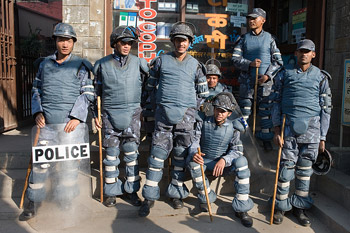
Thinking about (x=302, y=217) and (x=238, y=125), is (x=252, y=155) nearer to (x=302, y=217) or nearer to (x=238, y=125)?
(x=238, y=125)

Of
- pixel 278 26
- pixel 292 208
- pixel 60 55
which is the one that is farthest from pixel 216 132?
Result: pixel 278 26

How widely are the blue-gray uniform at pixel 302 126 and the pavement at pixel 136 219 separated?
0.96ft

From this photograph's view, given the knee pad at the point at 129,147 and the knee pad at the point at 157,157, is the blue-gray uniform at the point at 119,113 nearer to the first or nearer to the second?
the knee pad at the point at 129,147

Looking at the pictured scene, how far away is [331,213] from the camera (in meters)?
3.88

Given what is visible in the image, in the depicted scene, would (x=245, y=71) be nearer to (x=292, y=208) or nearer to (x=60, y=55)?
(x=292, y=208)

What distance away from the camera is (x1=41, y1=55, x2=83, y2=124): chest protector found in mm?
3871

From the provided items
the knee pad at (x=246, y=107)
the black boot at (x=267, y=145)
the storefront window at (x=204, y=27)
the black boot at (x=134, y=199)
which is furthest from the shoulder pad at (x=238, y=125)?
the storefront window at (x=204, y=27)

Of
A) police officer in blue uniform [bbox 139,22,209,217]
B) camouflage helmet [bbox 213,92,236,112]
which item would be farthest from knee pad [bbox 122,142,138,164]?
camouflage helmet [bbox 213,92,236,112]

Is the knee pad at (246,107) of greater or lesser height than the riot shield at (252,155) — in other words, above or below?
above

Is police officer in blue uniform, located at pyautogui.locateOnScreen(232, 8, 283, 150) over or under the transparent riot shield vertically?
over

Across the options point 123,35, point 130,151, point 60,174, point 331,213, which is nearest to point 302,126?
point 331,213

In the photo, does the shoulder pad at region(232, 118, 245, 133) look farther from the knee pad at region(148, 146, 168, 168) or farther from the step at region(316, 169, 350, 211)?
the step at region(316, 169, 350, 211)

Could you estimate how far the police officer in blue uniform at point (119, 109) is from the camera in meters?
3.95

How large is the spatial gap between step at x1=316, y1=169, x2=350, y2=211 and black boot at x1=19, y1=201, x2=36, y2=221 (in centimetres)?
370
